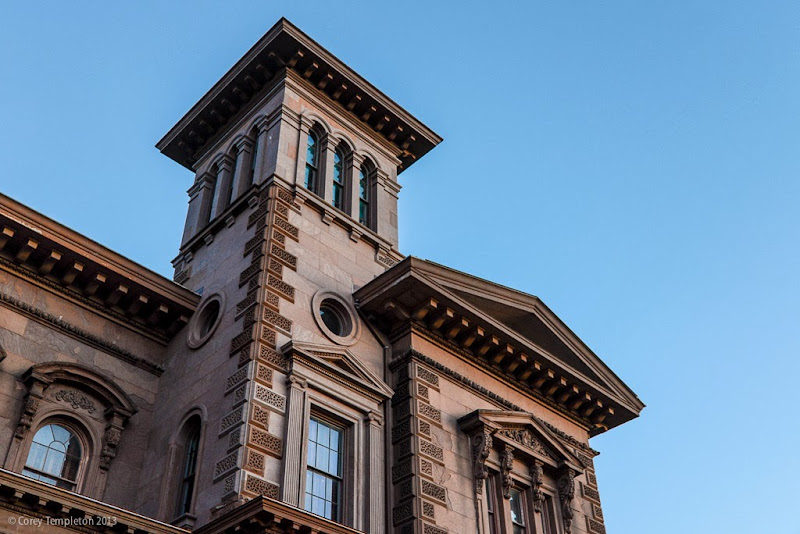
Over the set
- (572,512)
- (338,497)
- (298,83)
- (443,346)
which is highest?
(298,83)

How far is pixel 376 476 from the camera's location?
59.4 ft

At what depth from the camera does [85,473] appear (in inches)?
683

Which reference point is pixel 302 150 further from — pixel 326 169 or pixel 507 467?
pixel 507 467

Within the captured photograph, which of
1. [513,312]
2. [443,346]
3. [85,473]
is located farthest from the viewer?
[513,312]

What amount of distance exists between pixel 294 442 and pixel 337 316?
4340 millimetres

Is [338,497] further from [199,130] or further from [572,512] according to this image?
[199,130]

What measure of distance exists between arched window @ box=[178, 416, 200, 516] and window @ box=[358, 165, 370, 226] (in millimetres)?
8449

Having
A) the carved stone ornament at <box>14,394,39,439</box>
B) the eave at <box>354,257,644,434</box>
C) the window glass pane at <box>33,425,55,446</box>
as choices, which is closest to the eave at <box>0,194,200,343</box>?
the carved stone ornament at <box>14,394,39,439</box>

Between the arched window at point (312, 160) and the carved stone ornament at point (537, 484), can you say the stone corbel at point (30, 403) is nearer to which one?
the arched window at point (312, 160)

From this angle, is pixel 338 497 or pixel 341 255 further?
pixel 341 255

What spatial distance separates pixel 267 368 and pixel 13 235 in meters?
5.96

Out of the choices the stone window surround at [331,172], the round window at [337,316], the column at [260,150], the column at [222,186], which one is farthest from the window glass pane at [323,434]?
the column at [222,186]

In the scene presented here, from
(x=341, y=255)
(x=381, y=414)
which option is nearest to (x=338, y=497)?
(x=381, y=414)

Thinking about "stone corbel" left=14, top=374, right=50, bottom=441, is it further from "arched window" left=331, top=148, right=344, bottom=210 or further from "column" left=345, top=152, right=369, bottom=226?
"column" left=345, top=152, right=369, bottom=226
